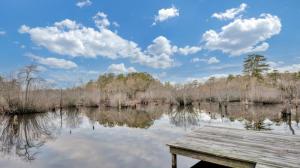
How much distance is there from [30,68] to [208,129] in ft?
49.4

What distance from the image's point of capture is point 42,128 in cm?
1073

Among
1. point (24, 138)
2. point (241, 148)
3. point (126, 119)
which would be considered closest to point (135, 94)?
point (126, 119)

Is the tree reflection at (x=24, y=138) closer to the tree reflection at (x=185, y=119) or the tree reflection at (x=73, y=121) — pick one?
the tree reflection at (x=73, y=121)

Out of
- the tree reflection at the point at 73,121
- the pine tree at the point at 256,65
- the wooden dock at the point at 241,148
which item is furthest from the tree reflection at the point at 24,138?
the pine tree at the point at 256,65

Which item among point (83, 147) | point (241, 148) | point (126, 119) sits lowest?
point (83, 147)

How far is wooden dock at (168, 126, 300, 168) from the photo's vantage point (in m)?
3.72

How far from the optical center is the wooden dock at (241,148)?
3.72 metres

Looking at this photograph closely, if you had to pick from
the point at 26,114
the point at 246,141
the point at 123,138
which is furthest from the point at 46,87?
the point at 246,141

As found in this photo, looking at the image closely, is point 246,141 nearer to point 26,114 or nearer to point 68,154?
point 68,154

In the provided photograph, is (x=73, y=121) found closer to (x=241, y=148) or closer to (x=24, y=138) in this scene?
(x=24, y=138)

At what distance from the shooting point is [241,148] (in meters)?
4.31

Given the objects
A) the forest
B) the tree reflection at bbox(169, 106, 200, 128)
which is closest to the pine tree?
the forest

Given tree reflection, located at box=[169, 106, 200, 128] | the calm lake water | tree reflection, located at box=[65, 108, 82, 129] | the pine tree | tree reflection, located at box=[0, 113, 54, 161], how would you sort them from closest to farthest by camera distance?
1. the calm lake water
2. tree reflection, located at box=[0, 113, 54, 161]
3. tree reflection, located at box=[169, 106, 200, 128]
4. tree reflection, located at box=[65, 108, 82, 129]
5. the pine tree

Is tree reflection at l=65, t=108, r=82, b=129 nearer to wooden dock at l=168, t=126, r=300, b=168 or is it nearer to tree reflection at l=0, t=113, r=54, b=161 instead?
tree reflection at l=0, t=113, r=54, b=161
